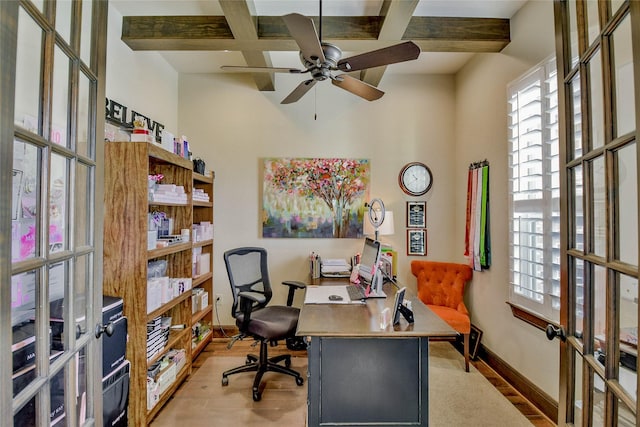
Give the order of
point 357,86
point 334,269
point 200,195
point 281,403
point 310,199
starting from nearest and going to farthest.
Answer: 1. point 357,86
2. point 281,403
3. point 200,195
4. point 334,269
5. point 310,199

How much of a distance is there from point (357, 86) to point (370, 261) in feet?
4.42

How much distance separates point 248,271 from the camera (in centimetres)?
298

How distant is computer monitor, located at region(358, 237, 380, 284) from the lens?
7.63 ft

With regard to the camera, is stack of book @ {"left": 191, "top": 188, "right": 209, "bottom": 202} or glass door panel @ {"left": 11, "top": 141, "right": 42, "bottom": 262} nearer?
glass door panel @ {"left": 11, "top": 141, "right": 42, "bottom": 262}

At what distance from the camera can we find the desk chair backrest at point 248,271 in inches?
110

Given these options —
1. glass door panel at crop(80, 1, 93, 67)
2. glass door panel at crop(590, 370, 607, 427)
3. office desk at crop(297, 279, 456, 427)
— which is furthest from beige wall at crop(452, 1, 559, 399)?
glass door panel at crop(80, 1, 93, 67)

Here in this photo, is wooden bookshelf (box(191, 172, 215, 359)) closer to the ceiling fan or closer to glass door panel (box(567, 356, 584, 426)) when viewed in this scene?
the ceiling fan

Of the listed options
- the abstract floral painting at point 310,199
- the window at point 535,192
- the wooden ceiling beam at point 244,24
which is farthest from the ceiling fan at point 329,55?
the abstract floral painting at point 310,199

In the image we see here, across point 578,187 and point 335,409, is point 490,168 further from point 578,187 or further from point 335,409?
point 335,409

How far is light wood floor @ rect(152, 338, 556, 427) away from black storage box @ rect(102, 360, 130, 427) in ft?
1.52

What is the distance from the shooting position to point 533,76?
229cm

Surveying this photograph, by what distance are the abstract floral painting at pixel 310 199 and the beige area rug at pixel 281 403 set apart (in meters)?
1.47

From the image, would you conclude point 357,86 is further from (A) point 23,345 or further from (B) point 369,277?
(A) point 23,345

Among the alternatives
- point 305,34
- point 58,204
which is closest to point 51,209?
point 58,204
